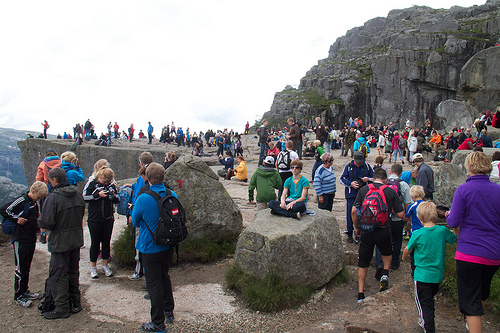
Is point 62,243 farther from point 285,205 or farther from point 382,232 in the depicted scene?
point 382,232

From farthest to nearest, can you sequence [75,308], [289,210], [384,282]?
[289,210] → [384,282] → [75,308]

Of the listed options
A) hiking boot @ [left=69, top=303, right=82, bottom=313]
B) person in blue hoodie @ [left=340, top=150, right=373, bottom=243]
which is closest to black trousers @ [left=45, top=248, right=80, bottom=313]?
hiking boot @ [left=69, top=303, right=82, bottom=313]

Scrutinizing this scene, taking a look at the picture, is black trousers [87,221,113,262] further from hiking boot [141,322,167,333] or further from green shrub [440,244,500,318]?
green shrub [440,244,500,318]

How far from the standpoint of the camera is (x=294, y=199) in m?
6.18

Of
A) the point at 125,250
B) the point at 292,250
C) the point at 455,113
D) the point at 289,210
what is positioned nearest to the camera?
the point at 292,250

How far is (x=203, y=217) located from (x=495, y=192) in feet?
15.6

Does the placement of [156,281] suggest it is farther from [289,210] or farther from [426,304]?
[426,304]

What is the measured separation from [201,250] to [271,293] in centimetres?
218

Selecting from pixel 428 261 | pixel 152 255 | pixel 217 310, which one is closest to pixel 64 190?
pixel 152 255

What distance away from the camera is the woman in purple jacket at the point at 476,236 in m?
3.20

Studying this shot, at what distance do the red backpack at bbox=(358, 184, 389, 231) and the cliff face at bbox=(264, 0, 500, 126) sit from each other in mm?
28141

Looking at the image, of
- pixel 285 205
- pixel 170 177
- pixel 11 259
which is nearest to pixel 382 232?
pixel 285 205

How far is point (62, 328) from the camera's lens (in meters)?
4.14

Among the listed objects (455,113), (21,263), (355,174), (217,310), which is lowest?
(217,310)
